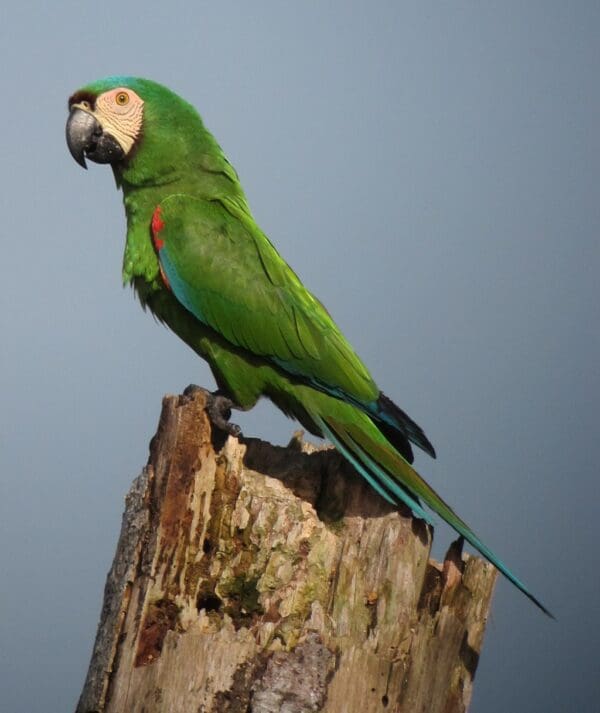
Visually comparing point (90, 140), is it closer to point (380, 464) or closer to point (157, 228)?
A: point (157, 228)

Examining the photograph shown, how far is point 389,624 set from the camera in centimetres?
338

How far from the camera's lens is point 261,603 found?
340cm

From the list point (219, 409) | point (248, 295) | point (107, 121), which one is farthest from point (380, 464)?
→ point (107, 121)

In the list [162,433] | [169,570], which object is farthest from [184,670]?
[162,433]

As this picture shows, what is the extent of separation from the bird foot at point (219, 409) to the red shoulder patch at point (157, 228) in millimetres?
734

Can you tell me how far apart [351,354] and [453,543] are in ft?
3.63

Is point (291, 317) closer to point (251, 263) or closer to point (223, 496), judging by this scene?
point (251, 263)

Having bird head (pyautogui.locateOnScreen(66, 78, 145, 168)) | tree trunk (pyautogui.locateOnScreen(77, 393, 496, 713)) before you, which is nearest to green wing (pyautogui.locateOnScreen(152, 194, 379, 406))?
bird head (pyautogui.locateOnScreen(66, 78, 145, 168))

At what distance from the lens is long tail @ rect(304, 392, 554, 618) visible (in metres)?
3.73

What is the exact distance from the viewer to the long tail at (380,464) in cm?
373

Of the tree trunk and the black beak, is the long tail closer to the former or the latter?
the tree trunk

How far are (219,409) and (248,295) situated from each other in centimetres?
69

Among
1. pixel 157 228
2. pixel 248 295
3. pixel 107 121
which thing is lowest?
pixel 248 295

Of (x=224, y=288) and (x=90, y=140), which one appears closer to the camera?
(x=224, y=288)
